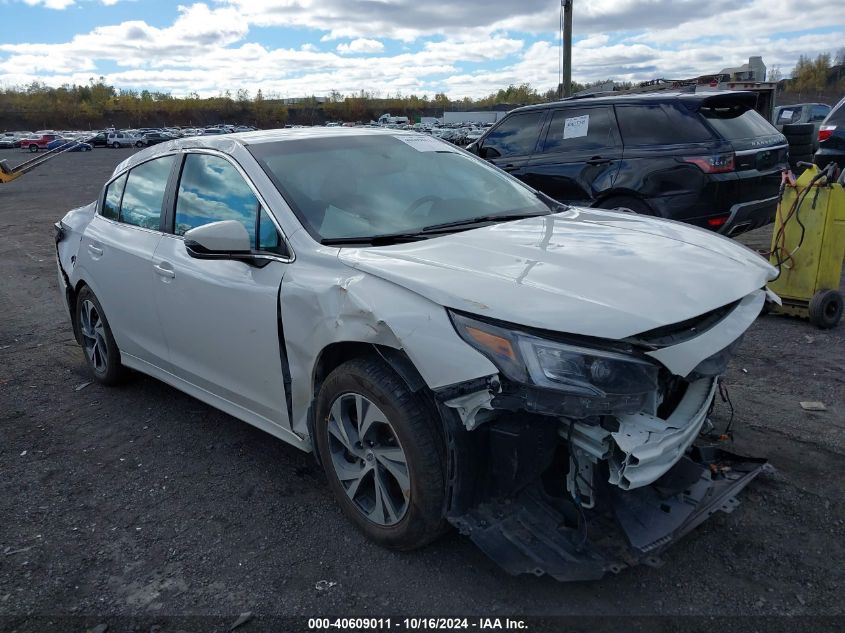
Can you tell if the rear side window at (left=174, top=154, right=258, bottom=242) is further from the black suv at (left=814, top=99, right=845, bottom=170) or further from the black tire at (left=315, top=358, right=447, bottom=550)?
the black suv at (left=814, top=99, right=845, bottom=170)

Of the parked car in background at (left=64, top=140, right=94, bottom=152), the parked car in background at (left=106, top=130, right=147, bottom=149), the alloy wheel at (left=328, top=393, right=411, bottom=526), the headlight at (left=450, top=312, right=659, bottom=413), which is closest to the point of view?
the headlight at (left=450, top=312, right=659, bottom=413)

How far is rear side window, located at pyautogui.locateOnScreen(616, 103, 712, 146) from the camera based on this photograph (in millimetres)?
6930

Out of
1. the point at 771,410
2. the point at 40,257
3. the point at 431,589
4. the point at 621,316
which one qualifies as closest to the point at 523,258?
the point at 621,316

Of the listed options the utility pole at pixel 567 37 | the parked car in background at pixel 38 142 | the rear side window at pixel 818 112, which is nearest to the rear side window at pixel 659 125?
the utility pole at pixel 567 37

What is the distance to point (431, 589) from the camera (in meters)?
2.67

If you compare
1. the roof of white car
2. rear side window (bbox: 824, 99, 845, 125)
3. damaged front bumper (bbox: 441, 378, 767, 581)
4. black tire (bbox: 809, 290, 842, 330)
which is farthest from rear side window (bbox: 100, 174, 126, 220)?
rear side window (bbox: 824, 99, 845, 125)

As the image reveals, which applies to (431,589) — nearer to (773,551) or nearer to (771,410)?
(773,551)

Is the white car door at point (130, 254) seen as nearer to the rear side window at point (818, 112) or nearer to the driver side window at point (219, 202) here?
the driver side window at point (219, 202)

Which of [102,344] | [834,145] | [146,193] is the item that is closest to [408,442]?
[146,193]

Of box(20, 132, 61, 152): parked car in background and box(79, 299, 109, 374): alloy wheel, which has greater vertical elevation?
box(79, 299, 109, 374): alloy wheel

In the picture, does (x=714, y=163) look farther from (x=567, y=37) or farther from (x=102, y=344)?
(x=567, y=37)

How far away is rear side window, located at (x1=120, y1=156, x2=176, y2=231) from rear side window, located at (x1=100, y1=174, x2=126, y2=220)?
7 centimetres

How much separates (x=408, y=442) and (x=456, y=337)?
468 mm

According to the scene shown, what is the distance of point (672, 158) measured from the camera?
22.5ft
